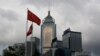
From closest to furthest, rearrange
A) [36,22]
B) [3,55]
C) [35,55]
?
[36,22]
[3,55]
[35,55]

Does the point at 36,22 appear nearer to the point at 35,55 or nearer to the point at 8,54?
the point at 8,54

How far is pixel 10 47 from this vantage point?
461ft

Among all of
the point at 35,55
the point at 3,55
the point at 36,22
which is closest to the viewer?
the point at 36,22

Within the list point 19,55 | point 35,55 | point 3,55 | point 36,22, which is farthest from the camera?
point 35,55

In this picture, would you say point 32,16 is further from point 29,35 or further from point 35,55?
point 35,55

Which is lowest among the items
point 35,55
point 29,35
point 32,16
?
point 35,55

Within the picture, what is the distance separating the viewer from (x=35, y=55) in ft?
536

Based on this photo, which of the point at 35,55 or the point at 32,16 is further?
the point at 35,55

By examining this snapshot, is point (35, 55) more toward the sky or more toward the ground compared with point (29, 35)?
more toward the ground

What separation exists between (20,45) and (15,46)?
3.28 metres

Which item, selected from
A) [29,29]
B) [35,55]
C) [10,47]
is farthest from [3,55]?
[29,29]

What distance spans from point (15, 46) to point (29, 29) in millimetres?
79119

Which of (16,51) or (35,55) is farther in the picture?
(35,55)

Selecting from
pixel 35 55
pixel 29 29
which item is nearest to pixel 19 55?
pixel 35 55
